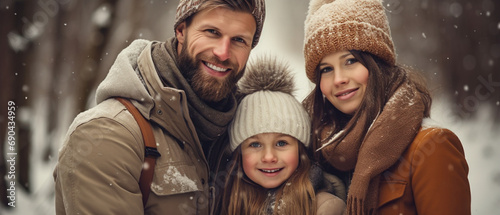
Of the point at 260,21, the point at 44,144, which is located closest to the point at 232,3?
the point at 260,21

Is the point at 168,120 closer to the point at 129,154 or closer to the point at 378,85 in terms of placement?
the point at 129,154

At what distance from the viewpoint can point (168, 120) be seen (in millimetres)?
2496

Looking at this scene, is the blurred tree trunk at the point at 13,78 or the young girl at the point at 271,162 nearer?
the young girl at the point at 271,162

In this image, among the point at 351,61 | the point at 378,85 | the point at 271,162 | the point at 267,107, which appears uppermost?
the point at 351,61

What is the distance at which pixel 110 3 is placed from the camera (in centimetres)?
566

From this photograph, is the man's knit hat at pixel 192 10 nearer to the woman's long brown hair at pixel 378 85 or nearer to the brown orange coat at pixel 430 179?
the woman's long brown hair at pixel 378 85

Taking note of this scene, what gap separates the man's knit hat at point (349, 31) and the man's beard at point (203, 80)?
638 mm

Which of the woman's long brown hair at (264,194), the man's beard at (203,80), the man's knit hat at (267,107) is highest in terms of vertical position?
the man's beard at (203,80)

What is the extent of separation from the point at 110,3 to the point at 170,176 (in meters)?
4.04

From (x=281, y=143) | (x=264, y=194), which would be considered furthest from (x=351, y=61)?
(x=264, y=194)

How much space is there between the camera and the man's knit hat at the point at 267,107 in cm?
288

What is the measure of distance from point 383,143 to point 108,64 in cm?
418

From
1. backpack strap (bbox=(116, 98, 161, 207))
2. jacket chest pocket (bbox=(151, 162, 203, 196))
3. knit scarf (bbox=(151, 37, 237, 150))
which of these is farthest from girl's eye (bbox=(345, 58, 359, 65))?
backpack strap (bbox=(116, 98, 161, 207))

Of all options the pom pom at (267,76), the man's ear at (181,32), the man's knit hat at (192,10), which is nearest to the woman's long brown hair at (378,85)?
the pom pom at (267,76)
